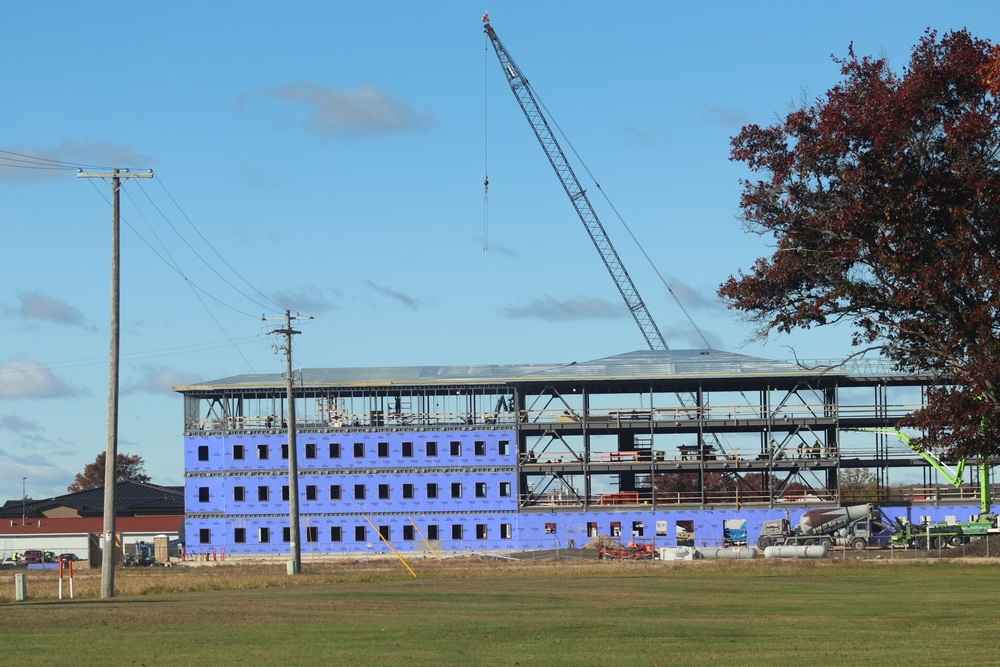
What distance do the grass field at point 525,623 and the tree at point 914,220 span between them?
5.07 meters

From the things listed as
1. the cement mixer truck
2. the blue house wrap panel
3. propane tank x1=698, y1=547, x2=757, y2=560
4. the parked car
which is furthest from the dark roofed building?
the cement mixer truck

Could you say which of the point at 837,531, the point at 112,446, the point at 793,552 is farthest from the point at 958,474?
the point at 112,446

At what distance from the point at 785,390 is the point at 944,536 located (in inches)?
773

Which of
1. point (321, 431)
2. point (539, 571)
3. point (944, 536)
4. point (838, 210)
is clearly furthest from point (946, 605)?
point (321, 431)

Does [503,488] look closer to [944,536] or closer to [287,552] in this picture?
[287,552]

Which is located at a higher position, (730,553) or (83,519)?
(83,519)

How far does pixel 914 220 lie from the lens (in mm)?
27203

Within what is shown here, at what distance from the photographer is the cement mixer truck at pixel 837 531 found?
76500 millimetres

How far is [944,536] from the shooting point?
72938 mm

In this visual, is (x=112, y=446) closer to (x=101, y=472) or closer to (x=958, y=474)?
(x=958, y=474)

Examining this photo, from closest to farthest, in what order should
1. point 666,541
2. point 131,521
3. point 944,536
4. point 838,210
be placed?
1. point 838,210
2. point 944,536
3. point 666,541
4. point 131,521

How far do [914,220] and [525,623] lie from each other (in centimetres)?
1091

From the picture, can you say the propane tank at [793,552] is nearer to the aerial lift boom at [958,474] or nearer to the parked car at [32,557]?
the aerial lift boom at [958,474]

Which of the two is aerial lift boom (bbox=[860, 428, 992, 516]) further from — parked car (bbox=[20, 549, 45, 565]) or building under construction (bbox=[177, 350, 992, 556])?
parked car (bbox=[20, 549, 45, 565])
